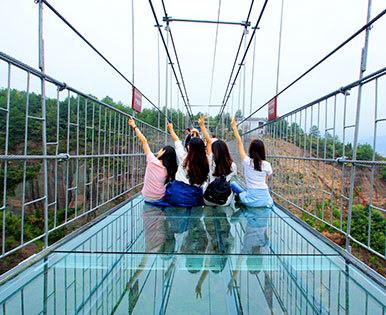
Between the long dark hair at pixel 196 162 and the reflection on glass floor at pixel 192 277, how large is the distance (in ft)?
2.57

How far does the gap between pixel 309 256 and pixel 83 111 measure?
195 cm

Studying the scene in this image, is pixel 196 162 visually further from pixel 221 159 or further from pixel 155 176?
pixel 155 176

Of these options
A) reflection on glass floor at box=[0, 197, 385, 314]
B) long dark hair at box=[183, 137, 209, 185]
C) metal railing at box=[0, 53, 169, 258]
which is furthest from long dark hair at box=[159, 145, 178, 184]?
reflection on glass floor at box=[0, 197, 385, 314]

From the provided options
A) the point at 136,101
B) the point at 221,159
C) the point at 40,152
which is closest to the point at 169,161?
the point at 221,159

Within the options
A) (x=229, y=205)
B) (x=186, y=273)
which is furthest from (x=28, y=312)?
(x=229, y=205)

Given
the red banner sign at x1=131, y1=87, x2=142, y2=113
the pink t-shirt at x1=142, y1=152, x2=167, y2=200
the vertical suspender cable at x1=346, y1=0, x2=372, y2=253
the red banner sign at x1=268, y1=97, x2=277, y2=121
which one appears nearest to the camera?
the vertical suspender cable at x1=346, y1=0, x2=372, y2=253

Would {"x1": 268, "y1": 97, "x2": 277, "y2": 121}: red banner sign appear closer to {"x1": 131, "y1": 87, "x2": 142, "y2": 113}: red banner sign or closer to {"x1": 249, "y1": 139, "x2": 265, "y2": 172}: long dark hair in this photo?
{"x1": 249, "y1": 139, "x2": 265, "y2": 172}: long dark hair

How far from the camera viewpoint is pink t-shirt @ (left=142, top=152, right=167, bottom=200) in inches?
130

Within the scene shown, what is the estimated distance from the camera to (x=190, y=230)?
8.20 feet

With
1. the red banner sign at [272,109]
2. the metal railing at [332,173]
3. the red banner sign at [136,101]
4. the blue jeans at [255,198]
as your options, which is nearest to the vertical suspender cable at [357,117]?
the metal railing at [332,173]

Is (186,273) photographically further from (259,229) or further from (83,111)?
(83,111)

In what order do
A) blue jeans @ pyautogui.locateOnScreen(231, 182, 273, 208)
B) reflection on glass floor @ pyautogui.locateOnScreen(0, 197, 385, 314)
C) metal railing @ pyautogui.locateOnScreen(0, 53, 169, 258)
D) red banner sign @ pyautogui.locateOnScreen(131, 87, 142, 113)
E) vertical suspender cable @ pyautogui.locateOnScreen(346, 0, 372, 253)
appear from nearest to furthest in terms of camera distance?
reflection on glass floor @ pyautogui.locateOnScreen(0, 197, 385, 314) → metal railing @ pyautogui.locateOnScreen(0, 53, 169, 258) → vertical suspender cable @ pyautogui.locateOnScreen(346, 0, 372, 253) → blue jeans @ pyautogui.locateOnScreen(231, 182, 273, 208) → red banner sign @ pyautogui.locateOnScreen(131, 87, 142, 113)

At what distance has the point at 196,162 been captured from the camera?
3.24 meters

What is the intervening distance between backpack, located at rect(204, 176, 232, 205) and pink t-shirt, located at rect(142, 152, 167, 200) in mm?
460
